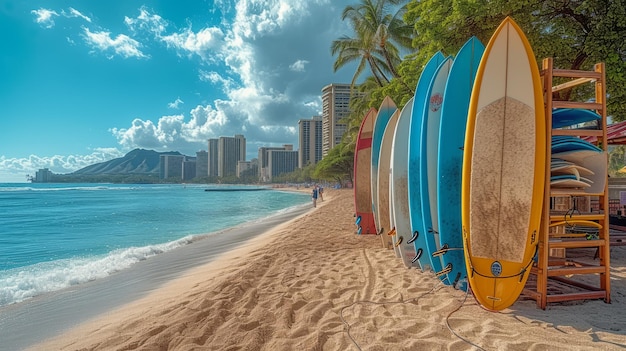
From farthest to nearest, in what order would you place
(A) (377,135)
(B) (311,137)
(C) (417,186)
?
(B) (311,137) → (A) (377,135) → (C) (417,186)

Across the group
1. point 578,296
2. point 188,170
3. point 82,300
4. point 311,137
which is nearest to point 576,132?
point 578,296

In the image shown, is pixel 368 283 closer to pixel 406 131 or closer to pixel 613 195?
pixel 406 131

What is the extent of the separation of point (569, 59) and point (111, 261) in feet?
39.8

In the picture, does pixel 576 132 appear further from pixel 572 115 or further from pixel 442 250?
pixel 442 250

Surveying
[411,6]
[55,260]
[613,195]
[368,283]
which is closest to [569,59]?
[613,195]

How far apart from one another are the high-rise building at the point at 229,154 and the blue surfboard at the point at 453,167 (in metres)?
180

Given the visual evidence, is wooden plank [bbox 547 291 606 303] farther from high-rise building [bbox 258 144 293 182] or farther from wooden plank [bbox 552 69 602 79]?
high-rise building [bbox 258 144 293 182]

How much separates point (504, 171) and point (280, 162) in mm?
149148

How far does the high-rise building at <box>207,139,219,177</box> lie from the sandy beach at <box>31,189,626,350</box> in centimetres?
18891

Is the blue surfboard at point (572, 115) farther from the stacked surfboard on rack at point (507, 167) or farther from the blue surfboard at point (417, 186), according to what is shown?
the blue surfboard at point (417, 186)

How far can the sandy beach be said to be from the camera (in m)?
2.48

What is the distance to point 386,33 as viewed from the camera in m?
13.4

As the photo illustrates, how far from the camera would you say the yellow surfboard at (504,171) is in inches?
111

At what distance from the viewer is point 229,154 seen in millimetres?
183000
